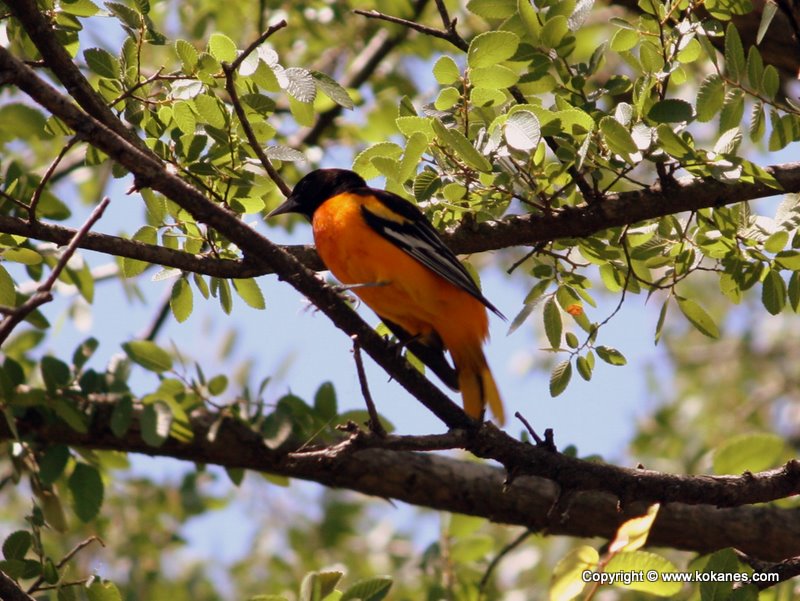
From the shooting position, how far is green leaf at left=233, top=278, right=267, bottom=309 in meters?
3.78

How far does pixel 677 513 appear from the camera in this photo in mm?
4641

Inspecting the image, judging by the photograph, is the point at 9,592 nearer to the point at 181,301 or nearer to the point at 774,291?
the point at 181,301

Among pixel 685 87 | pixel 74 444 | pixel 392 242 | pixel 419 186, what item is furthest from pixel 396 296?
pixel 685 87

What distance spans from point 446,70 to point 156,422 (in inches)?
78.9

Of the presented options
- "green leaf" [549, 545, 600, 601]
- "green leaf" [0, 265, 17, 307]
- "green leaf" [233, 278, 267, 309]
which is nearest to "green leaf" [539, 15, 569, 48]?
"green leaf" [233, 278, 267, 309]

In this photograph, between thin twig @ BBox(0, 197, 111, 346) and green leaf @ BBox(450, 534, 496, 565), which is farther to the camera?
green leaf @ BBox(450, 534, 496, 565)

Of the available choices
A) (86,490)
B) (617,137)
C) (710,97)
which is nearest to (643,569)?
(617,137)

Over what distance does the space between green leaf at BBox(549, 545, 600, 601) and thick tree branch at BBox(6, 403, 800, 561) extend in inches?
79.3

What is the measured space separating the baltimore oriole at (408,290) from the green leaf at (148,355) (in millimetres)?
923

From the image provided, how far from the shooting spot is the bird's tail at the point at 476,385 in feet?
13.5

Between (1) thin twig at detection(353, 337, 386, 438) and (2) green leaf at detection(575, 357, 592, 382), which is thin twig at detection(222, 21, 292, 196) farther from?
(2) green leaf at detection(575, 357, 592, 382)

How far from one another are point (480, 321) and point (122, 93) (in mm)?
1812

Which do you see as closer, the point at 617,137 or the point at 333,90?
the point at 617,137

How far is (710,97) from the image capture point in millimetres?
3135
